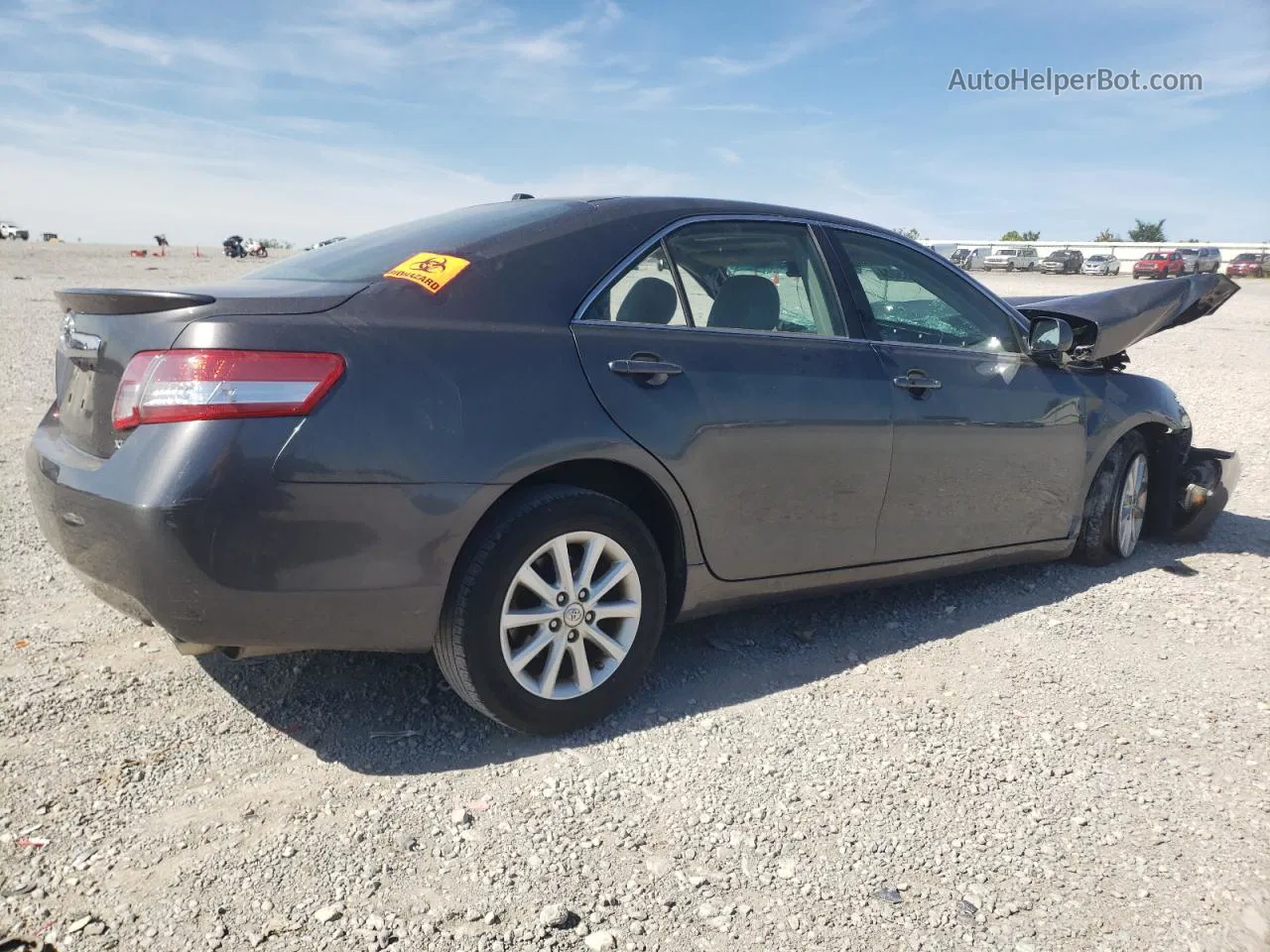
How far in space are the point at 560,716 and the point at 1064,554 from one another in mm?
2818

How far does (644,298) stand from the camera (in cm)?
335

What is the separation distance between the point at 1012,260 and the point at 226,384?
5780 centimetres

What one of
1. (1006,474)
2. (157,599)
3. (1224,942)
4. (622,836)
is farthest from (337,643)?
(1006,474)

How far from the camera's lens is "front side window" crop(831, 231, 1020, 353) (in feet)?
13.2

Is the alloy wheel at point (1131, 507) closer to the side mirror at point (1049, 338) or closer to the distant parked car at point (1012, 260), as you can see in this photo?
the side mirror at point (1049, 338)

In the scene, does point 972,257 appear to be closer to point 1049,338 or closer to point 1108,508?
point 1108,508

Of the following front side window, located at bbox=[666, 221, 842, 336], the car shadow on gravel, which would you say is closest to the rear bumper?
the car shadow on gravel

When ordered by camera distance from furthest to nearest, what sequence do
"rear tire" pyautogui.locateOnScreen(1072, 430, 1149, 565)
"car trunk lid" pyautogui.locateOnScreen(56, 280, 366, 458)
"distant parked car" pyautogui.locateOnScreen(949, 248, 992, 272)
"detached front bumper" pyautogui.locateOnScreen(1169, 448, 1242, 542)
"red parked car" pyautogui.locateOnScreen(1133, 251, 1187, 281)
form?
1. "distant parked car" pyautogui.locateOnScreen(949, 248, 992, 272)
2. "red parked car" pyautogui.locateOnScreen(1133, 251, 1187, 281)
3. "detached front bumper" pyautogui.locateOnScreen(1169, 448, 1242, 542)
4. "rear tire" pyautogui.locateOnScreen(1072, 430, 1149, 565)
5. "car trunk lid" pyautogui.locateOnScreen(56, 280, 366, 458)

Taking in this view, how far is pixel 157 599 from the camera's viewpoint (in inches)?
104

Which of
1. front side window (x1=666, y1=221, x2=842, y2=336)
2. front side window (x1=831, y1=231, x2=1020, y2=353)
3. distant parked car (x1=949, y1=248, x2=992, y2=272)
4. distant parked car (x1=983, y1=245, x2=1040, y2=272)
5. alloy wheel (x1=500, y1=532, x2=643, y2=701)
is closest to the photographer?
alloy wheel (x1=500, y1=532, x2=643, y2=701)

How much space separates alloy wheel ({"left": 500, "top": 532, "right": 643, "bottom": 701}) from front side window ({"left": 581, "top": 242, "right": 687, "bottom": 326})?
28.1 inches

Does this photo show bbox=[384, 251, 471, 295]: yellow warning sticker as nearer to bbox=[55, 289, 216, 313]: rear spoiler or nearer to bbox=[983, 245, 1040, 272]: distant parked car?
bbox=[55, 289, 216, 313]: rear spoiler

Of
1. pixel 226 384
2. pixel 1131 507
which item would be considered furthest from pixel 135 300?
pixel 1131 507

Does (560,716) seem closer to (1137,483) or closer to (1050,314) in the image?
(1050,314)
